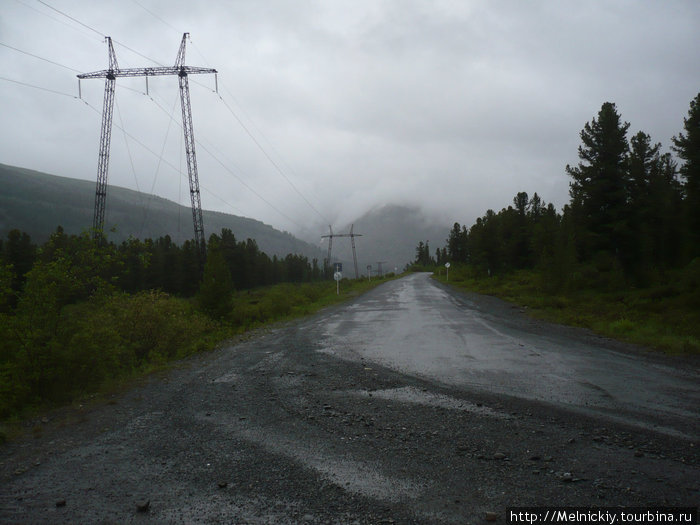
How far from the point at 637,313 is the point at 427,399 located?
15.0 meters

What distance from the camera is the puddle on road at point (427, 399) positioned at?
5.74 m

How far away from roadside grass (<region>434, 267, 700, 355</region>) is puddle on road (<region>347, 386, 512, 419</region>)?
24.9 feet

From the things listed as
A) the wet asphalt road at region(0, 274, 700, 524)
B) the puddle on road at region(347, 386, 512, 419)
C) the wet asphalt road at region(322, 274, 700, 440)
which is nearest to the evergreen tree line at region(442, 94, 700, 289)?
the wet asphalt road at region(322, 274, 700, 440)

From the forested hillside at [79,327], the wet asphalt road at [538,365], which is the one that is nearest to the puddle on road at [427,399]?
the wet asphalt road at [538,365]

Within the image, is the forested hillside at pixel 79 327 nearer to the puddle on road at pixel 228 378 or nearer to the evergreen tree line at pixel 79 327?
the evergreen tree line at pixel 79 327

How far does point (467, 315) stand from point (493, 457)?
15.0 m

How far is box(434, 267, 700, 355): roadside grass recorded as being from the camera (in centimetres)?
1220

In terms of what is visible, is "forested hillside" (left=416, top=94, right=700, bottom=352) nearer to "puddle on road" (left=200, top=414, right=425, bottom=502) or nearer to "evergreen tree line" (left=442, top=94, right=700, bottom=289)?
"evergreen tree line" (left=442, top=94, right=700, bottom=289)

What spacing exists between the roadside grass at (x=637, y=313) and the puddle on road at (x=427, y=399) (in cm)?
759

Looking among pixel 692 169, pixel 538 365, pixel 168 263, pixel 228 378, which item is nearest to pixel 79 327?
pixel 228 378

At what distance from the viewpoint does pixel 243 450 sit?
454cm

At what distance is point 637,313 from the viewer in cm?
1716

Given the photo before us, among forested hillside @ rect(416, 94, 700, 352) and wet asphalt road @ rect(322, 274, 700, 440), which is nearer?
wet asphalt road @ rect(322, 274, 700, 440)

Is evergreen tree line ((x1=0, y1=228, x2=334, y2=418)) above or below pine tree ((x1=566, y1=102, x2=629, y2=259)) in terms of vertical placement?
below
